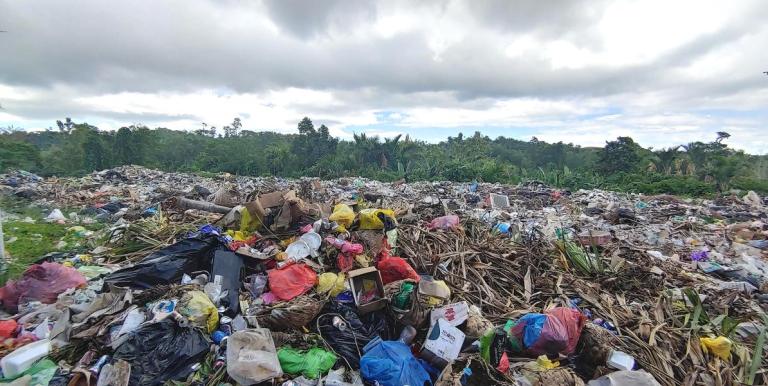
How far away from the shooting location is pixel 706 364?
2.66m

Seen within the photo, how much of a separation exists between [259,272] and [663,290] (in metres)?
3.85

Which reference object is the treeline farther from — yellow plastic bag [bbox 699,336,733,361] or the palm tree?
yellow plastic bag [bbox 699,336,733,361]

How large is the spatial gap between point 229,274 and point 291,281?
1.90 ft

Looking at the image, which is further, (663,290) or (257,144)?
(257,144)

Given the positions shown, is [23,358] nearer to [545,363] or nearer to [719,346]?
[545,363]

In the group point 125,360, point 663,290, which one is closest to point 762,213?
point 663,290

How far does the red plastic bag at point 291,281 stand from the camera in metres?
3.12

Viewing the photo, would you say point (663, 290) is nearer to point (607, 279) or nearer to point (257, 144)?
point (607, 279)

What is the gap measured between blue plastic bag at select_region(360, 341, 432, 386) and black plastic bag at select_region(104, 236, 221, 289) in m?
1.90

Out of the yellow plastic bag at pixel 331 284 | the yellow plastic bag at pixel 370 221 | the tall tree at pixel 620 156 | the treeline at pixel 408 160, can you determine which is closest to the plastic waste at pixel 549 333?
the yellow plastic bag at pixel 331 284

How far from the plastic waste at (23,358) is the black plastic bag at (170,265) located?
75 cm

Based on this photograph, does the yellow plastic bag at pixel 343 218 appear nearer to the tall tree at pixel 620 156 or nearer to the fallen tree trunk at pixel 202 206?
the fallen tree trunk at pixel 202 206

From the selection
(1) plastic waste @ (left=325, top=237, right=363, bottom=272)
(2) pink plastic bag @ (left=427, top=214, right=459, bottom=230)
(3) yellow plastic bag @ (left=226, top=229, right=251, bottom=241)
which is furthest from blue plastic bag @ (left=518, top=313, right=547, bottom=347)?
(3) yellow plastic bag @ (left=226, top=229, right=251, bottom=241)

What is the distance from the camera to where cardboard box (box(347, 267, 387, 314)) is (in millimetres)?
3035
